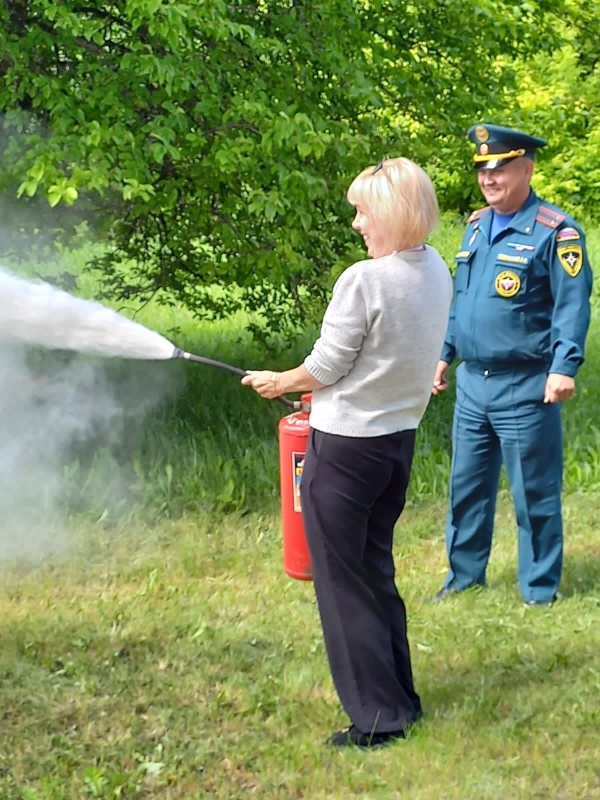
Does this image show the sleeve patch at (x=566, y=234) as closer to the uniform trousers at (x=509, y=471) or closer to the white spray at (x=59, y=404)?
the uniform trousers at (x=509, y=471)

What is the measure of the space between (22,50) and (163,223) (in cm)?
154

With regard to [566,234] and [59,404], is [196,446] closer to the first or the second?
[59,404]

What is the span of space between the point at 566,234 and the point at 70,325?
206 cm

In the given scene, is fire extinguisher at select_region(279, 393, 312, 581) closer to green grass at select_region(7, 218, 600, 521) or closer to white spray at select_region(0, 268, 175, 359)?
white spray at select_region(0, 268, 175, 359)

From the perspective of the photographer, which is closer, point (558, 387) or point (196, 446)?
point (558, 387)

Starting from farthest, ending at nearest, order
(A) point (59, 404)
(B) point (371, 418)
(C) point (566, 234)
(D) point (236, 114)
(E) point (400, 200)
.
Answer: (A) point (59, 404) → (D) point (236, 114) → (C) point (566, 234) → (B) point (371, 418) → (E) point (400, 200)

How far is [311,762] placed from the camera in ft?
11.1

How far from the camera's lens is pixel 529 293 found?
435cm

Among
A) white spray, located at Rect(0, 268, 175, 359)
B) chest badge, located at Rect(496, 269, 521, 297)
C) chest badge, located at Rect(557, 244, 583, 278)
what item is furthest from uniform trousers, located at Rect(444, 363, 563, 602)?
white spray, located at Rect(0, 268, 175, 359)

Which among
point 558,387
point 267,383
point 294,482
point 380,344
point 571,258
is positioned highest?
point 571,258

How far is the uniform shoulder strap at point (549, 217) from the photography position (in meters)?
4.31

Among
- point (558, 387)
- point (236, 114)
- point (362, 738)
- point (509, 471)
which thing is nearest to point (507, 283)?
point (558, 387)

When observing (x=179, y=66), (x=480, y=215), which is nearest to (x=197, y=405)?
(x=179, y=66)

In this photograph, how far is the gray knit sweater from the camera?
3105 mm
